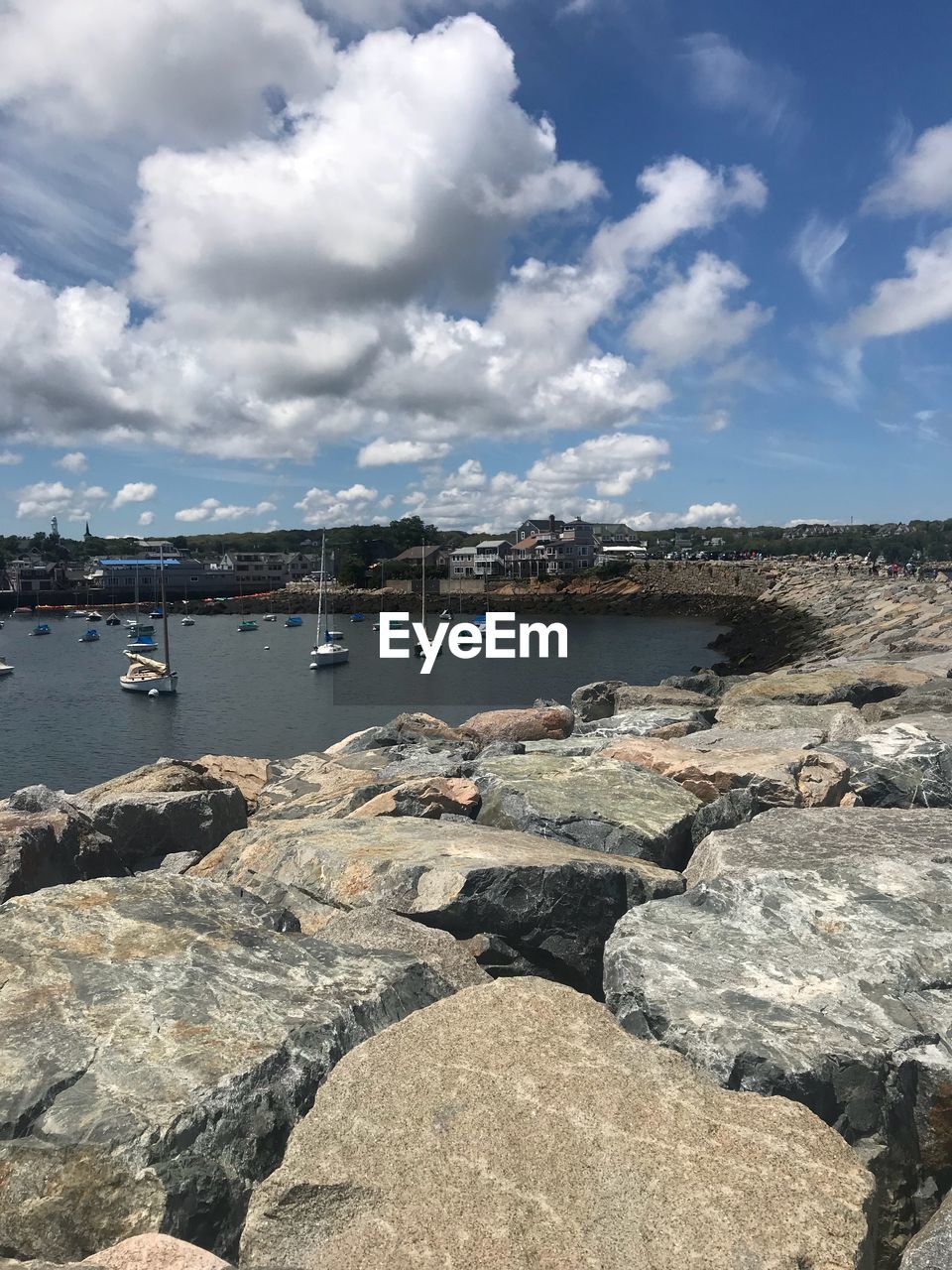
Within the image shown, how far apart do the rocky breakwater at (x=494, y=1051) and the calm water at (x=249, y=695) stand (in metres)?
28.1

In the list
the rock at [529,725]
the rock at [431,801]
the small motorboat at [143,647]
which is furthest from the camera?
the small motorboat at [143,647]

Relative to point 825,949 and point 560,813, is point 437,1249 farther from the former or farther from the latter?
point 560,813

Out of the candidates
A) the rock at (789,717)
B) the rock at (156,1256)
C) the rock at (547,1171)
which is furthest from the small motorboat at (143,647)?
the rock at (156,1256)

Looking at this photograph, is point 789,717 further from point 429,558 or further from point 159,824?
point 429,558

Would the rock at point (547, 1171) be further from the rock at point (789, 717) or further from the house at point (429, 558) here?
the house at point (429, 558)

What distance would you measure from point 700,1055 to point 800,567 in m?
127

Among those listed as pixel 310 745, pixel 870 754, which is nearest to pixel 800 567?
pixel 310 745

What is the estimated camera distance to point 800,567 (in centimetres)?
12038

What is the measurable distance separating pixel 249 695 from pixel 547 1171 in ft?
177

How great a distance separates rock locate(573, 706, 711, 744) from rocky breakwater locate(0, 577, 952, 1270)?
5616mm

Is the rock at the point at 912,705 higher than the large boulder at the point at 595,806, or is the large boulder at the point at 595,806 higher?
the rock at the point at 912,705

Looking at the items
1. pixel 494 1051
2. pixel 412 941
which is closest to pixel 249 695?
pixel 412 941

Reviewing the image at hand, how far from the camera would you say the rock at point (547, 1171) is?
2.64m

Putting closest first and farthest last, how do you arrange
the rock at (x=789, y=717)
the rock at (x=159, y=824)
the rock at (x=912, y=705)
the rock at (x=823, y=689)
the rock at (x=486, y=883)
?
the rock at (x=486, y=883) → the rock at (x=159, y=824) → the rock at (x=789, y=717) → the rock at (x=912, y=705) → the rock at (x=823, y=689)
